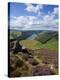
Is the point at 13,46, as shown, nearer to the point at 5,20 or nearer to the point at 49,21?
the point at 5,20

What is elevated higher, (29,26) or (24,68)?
(29,26)

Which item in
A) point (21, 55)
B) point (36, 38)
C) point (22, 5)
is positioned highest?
point (22, 5)

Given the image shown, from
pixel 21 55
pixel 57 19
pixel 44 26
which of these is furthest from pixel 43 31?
pixel 21 55

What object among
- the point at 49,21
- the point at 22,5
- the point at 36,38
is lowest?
the point at 36,38

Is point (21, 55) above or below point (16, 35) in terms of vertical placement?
below

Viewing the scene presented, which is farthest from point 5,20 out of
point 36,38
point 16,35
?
point 36,38

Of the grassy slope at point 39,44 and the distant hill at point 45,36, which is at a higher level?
the distant hill at point 45,36

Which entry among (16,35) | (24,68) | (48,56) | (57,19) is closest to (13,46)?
(16,35)

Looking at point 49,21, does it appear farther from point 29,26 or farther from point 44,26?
point 29,26

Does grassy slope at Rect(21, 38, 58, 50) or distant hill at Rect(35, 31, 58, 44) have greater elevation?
distant hill at Rect(35, 31, 58, 44)
